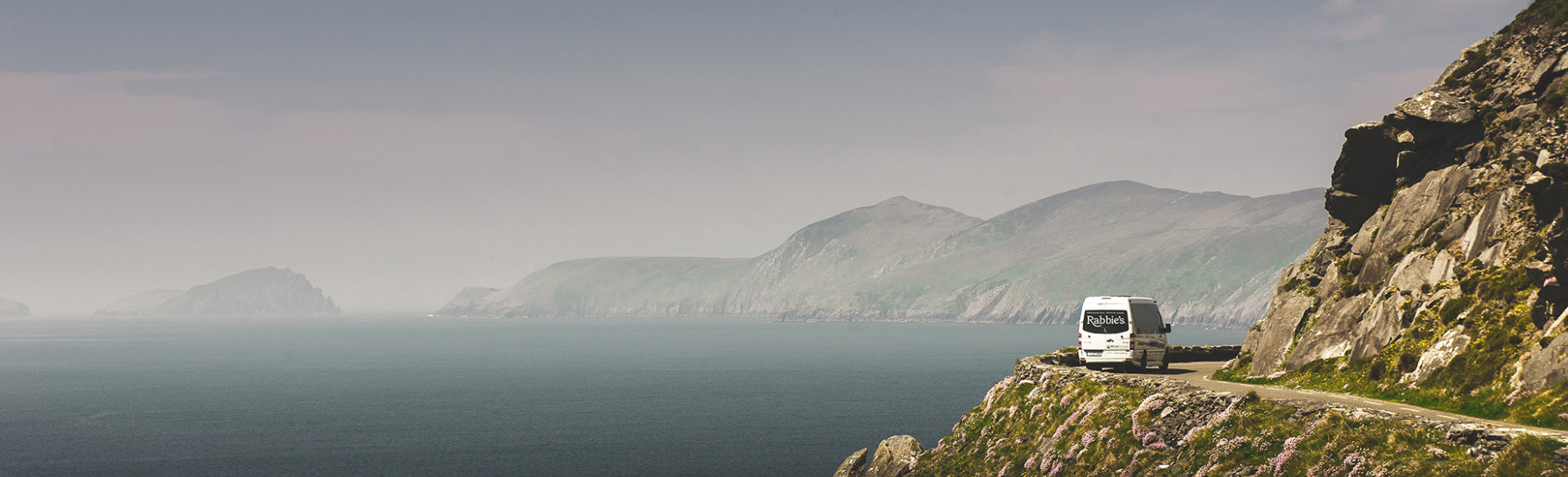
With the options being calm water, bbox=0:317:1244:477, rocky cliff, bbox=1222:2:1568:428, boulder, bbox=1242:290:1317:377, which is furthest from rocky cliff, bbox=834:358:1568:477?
calm water, bbox=0:317:1244:477

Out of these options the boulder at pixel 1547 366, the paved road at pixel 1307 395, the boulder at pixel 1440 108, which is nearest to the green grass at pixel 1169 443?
the paved road at pixel 1307 395

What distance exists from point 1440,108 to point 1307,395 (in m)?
13.3

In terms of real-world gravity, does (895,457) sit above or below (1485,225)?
below

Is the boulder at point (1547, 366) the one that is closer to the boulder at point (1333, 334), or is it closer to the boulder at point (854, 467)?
the boulder at point (1333, 334)

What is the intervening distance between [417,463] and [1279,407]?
67.7m

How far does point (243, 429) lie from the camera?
91.9 meters

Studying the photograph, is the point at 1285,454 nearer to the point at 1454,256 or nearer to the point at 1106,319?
the point at 1454,256

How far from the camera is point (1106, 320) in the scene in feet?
109

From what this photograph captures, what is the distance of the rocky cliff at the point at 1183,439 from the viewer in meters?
14.6

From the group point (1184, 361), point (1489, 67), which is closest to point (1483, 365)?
point (1489, 67)

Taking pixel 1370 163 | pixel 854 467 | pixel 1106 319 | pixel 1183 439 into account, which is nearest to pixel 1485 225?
pixel 1370 163

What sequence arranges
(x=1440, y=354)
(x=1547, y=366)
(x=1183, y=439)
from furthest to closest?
1. (x=1440, y=354)
2. (x=1183, y=439)
3. (x=1547, y=366)

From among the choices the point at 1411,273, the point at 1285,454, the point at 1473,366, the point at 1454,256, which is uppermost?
the point at 1454,256

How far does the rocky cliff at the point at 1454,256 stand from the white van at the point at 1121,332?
132 inches
